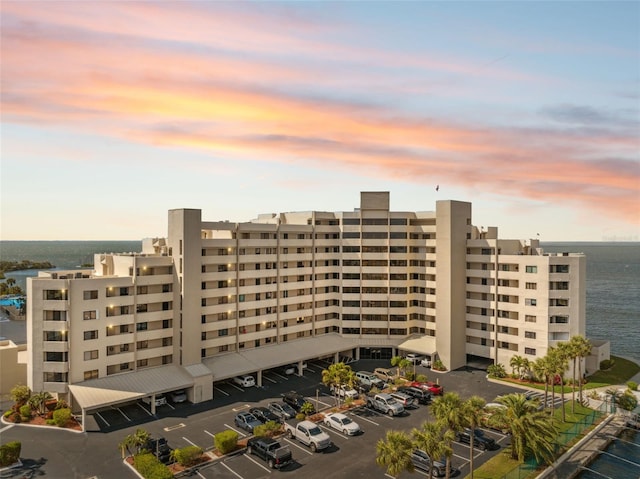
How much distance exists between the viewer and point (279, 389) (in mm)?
70500

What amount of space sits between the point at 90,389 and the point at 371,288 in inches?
2034

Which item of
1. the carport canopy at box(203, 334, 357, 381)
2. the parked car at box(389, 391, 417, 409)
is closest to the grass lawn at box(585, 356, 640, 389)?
the parked car at box(389, 391, 417, 409)

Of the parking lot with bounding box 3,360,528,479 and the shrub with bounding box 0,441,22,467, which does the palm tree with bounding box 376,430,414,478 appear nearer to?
the parking lot with bounding box 3,360,528,479

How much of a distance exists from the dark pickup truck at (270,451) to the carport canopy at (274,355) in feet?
59.4

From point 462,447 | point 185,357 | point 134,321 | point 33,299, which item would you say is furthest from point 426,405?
point 33,299

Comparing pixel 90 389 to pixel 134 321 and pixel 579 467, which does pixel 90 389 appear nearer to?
pixel 134 321

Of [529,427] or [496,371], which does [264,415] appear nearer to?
[529,427]

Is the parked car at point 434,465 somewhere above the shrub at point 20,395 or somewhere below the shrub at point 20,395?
below

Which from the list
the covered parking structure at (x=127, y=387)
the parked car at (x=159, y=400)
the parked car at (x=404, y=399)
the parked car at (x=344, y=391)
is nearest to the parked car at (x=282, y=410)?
the parked car at (x=344, y=391)

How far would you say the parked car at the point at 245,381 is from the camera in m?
71.1

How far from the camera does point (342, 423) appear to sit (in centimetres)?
5578

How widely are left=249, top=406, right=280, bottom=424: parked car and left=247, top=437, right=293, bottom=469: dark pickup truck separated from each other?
243 inches

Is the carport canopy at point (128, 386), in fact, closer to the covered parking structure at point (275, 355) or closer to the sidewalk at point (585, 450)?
the covered parking structure at point (275, 355)

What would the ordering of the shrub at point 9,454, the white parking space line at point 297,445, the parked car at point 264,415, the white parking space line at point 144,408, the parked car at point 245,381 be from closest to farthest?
the shrub at point 9,454 < the white parking space line at point 297,445 < the parked car at point 264,415 < the white parking space line at point 144,408 < the parked car at point 245,381
